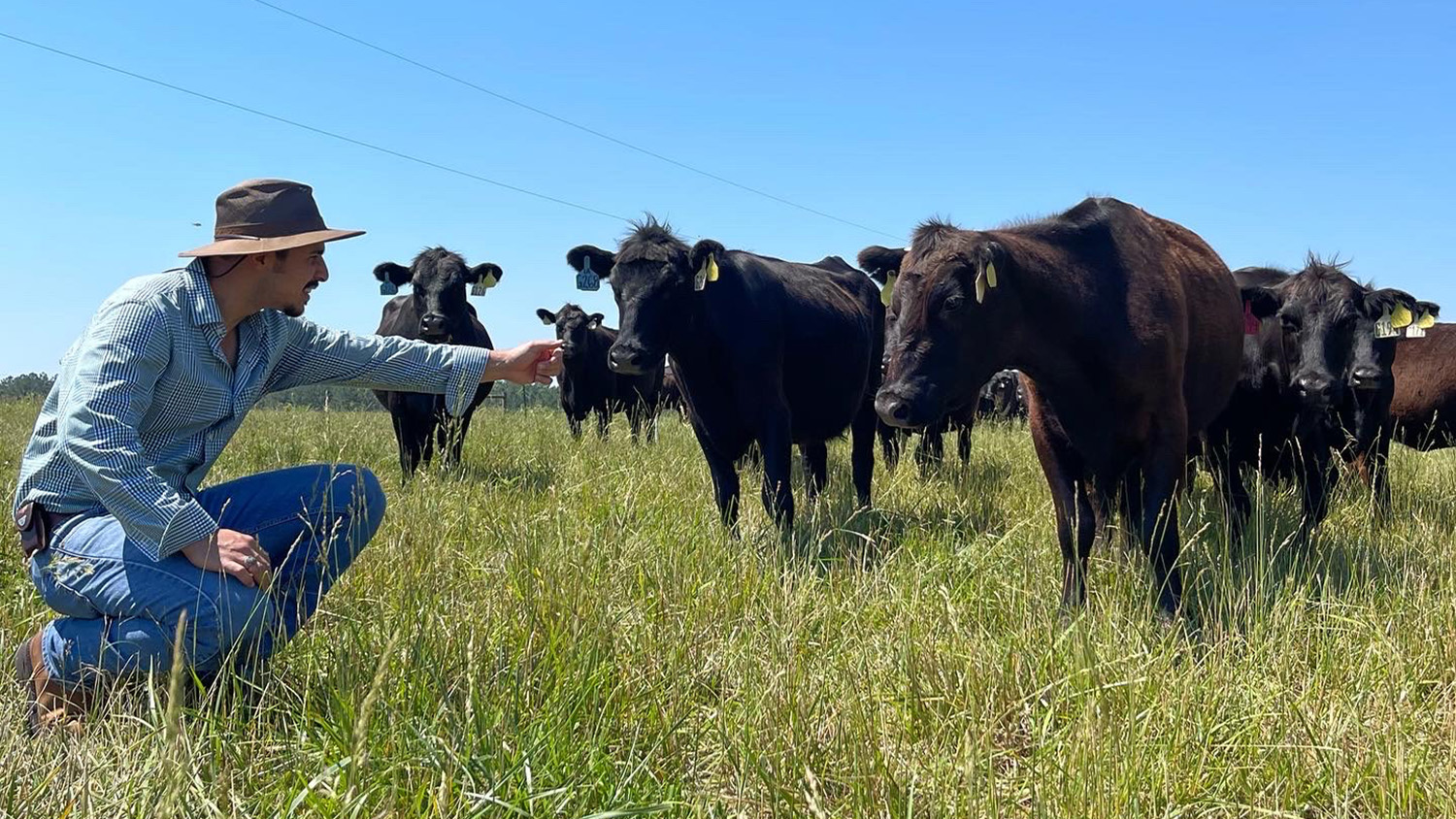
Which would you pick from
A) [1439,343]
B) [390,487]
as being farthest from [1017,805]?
[1439,343]

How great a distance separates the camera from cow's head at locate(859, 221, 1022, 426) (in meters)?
4.52

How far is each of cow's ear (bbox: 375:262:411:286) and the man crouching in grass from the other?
8.13m

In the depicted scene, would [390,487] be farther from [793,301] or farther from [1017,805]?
[1017,805]

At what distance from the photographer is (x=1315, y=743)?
2.62 metres

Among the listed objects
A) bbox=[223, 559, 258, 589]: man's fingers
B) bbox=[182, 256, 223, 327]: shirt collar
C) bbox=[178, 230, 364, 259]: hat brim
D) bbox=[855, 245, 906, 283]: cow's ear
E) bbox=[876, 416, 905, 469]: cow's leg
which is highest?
bbox=[855, 245, 906, 283]: cow's ear

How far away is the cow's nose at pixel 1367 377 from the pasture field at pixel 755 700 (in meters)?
2.81

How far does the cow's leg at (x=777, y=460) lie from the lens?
656cm

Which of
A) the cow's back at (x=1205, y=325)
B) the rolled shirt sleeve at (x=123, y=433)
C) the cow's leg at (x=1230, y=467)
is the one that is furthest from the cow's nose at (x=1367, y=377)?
the rolled shirt sleeve at (x=123, y=433)

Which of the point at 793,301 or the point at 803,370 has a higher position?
the point at 793,301

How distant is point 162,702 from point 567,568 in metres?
1.37

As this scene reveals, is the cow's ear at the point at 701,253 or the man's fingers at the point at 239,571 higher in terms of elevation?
the cow's ear at the point at 701,253

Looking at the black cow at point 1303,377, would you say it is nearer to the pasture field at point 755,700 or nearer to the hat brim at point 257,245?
the pasture field at point 755,700

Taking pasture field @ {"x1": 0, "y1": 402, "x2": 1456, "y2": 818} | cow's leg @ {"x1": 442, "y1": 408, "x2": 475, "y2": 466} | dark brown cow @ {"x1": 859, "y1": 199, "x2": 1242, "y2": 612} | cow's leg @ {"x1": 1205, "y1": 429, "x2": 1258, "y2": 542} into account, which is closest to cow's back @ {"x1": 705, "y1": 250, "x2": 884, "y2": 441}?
cow's leg @ {"x1": 442, "y1": 408, "x2": 475, "y2": 466}

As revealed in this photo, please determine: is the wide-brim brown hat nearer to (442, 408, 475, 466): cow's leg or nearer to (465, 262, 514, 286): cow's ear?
(442, 408, 475, 466): cow's leg
